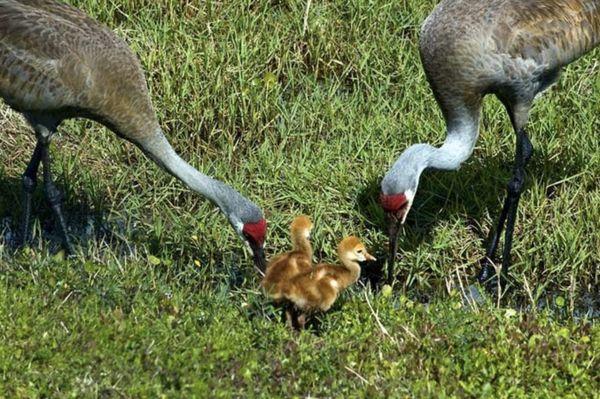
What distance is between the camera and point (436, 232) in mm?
7168

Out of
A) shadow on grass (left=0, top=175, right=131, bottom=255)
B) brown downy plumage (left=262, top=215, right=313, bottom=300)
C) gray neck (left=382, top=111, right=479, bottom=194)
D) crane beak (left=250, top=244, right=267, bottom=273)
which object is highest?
gray neck (left=382, top=111, right=479, bottom=194)

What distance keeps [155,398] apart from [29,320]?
85 centimetres

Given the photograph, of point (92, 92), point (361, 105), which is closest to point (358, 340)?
point (92, 92)

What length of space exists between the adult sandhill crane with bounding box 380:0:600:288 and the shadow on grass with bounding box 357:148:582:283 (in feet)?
0.74

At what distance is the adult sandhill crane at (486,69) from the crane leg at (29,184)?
1929 millimetres

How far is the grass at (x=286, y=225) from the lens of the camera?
5316mm

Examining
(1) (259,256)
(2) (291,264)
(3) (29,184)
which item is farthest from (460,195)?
(3) (29,184)

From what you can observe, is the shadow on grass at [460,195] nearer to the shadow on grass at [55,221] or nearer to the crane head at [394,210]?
the crane head at [394,210]

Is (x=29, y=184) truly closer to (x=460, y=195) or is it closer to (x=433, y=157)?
(x=433, y=157)

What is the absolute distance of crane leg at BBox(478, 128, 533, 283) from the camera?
7.07 meters

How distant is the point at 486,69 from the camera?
6.88m

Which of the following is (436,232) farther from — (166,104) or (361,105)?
(166,104)

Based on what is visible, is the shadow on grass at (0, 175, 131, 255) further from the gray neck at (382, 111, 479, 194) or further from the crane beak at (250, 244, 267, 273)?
the gray neck at (382, 111, 479, 194)

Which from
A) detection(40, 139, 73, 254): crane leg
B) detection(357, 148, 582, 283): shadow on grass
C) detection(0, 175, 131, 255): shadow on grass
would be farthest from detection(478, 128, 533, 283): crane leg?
detection(40, 139, 73, 254): crane leg
